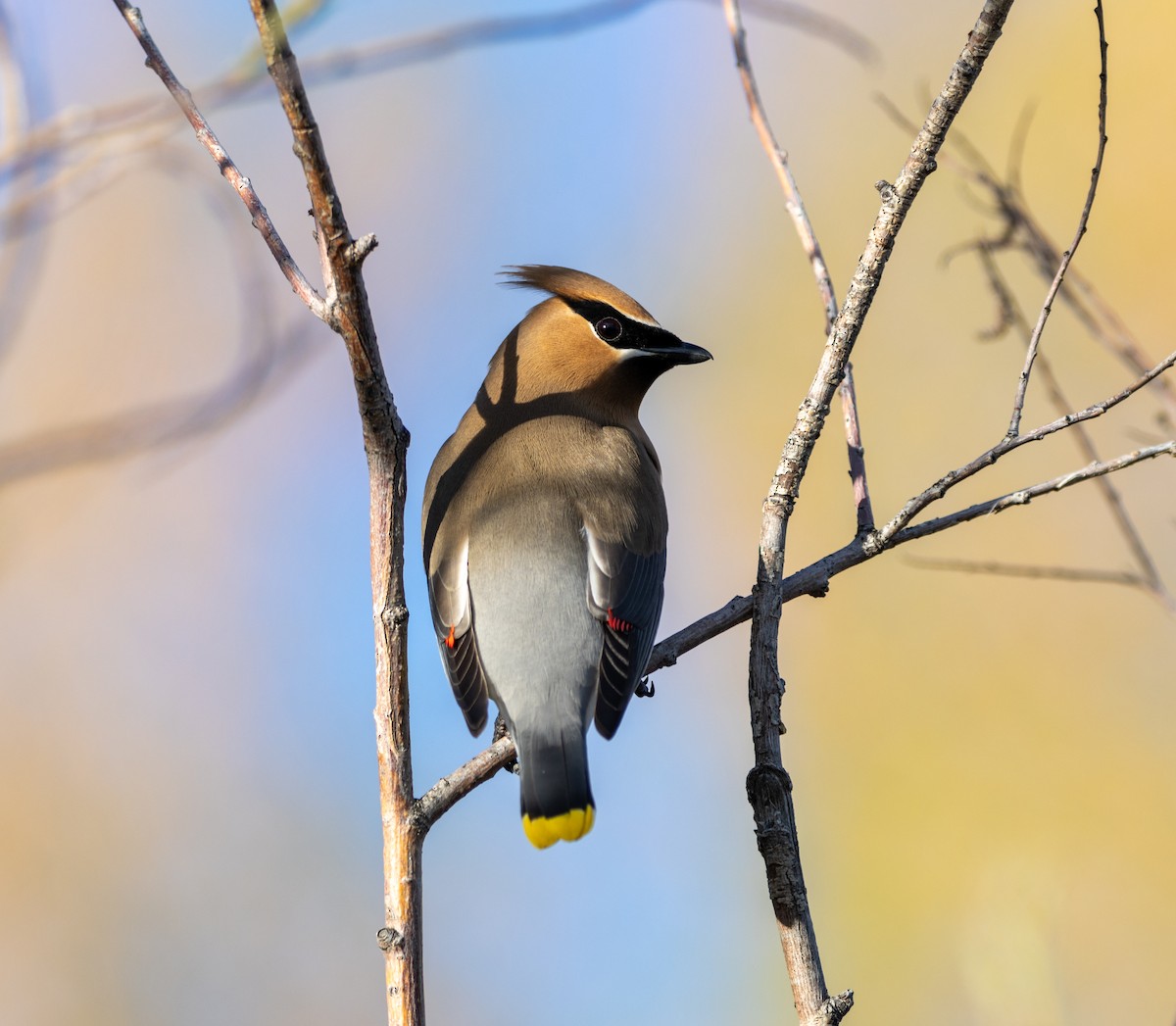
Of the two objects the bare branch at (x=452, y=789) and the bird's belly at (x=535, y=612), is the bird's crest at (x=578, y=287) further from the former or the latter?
the bare branch at (x=452, y=789)

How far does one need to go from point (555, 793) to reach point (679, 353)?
1.69m

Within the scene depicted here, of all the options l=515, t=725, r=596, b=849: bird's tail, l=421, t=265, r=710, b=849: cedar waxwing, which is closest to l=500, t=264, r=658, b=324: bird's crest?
l=421, t=265, r=710, b=849: cedar waxwing

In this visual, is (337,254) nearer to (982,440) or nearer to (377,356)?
(377,356)

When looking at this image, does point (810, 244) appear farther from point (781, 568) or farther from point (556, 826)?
point (556, 826)

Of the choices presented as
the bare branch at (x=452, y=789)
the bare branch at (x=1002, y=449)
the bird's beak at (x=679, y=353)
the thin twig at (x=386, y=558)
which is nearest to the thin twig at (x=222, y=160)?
the thin twig at (x=386, y=558)

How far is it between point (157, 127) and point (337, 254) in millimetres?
1051

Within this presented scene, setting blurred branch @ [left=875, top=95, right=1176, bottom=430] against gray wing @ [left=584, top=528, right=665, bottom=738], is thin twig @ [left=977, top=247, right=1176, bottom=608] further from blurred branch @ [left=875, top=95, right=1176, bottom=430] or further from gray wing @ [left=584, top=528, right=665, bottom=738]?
gray wing @ [left=584, top=528, right=665, bottom=738]

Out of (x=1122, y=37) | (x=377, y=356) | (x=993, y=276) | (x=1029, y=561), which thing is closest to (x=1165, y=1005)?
(x=1029, y=561)

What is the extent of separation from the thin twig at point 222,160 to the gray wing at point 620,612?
1.33 metres

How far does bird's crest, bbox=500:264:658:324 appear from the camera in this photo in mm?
4504

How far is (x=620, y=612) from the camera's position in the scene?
141 inches

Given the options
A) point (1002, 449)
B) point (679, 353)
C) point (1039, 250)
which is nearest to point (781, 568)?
point (1002, 449)

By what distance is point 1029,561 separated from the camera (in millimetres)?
6617

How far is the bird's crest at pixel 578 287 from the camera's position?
14.8ft
